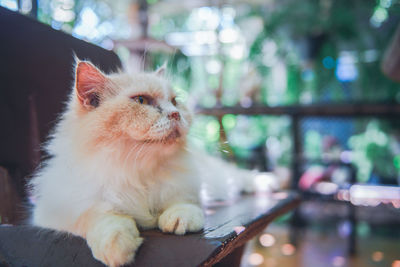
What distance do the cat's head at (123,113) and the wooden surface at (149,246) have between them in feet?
0.70

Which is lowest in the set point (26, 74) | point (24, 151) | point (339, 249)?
→ point (339, 249)

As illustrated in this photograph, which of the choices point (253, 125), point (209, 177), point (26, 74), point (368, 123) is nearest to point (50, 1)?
point (26, 74)

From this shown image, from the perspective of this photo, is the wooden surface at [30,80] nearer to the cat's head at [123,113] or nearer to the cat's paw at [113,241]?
the cat's head at [123,113]

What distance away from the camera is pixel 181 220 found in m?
0.66

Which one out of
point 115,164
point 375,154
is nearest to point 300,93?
point 375,154

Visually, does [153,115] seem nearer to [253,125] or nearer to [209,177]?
[209,177]

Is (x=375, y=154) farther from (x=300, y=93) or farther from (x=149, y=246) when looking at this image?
(x=149, y=246)

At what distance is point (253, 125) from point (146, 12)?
5.59 ft

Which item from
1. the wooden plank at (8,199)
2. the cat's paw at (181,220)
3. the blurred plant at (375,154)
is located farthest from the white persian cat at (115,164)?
the blurred plant at (375,154)

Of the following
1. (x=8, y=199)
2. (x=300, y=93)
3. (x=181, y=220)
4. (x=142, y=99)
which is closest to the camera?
(x=181, y=220)

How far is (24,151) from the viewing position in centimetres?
99

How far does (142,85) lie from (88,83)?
5.1 inches

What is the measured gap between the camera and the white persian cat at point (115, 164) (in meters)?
0.68

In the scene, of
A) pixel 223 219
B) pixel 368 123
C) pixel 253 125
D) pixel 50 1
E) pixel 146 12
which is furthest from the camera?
pixel 253 125
